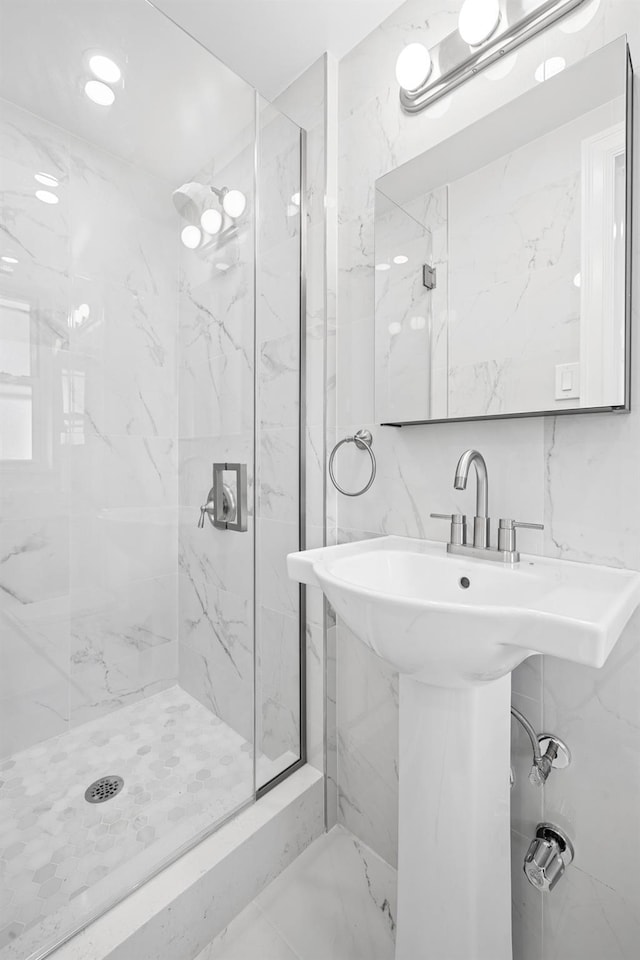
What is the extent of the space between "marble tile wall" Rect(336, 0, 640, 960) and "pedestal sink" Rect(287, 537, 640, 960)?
153 millimetres

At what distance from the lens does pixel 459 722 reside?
0.87 meters

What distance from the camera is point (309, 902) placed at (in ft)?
4.07

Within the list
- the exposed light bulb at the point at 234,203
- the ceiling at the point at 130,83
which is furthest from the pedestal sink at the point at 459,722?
the ceiling at the point at 130,83

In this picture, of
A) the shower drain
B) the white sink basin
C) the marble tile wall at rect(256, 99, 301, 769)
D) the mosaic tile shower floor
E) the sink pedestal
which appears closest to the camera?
the white sink basin

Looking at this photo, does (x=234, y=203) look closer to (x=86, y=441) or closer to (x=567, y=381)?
(x=86, y=441)

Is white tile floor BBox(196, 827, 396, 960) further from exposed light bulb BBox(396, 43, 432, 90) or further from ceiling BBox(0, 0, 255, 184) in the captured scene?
exposed light bulb BBox(396, 43, 432, 90)

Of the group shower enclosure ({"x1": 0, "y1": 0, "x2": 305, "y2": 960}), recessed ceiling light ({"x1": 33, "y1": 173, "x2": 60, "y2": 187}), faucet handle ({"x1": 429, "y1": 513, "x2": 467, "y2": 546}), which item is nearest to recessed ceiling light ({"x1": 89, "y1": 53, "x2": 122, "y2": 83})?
shower enclosure ({"x1": 0, "y1": 0, "x2": 305, "y2": 960})

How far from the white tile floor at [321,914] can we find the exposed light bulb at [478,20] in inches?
84.9

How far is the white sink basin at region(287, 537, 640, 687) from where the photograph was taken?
65 centimetres

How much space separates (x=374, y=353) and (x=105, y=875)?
142cm

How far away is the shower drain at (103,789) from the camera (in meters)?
1.08

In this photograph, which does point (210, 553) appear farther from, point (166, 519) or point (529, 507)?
point (529, 507)

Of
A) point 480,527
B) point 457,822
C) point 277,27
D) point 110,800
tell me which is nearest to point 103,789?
point 110,800

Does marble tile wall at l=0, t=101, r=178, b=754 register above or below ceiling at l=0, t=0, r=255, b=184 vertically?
below
